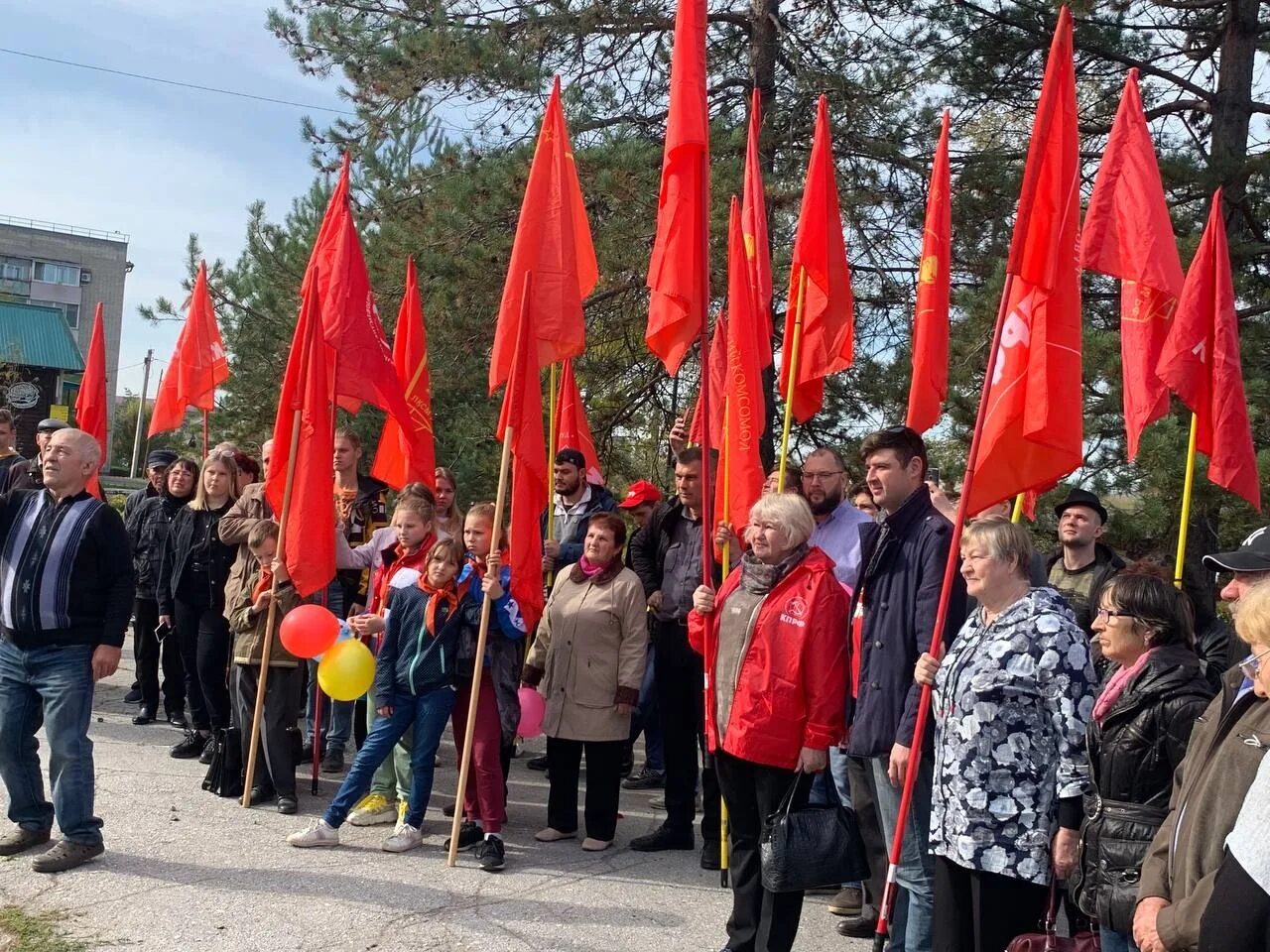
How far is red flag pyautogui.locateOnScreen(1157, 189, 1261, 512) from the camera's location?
21.8 ft

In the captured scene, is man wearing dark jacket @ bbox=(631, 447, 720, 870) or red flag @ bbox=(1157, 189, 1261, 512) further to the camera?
red flag @ bbox=(1157, 189, 1261, 512)

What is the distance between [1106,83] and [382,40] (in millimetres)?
6977

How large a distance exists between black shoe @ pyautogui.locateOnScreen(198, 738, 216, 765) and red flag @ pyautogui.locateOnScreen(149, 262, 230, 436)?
3.89 meters

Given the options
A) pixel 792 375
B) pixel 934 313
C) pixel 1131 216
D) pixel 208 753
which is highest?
pixel 1131 216

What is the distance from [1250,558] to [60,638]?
4.90 metres

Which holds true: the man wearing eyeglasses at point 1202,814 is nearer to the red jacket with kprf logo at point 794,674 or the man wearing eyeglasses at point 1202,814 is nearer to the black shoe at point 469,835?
the red jacket with kprf logo at point 794,674

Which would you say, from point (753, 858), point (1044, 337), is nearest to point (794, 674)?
point (753, 858)

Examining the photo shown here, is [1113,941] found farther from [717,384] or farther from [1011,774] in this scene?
[717,384]

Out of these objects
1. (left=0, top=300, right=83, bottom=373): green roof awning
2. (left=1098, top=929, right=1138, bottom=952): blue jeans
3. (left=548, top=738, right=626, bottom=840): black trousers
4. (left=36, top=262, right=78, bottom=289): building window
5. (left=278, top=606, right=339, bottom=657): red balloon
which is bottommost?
(left=548, top=738, right=626, bottom=840): black trousers

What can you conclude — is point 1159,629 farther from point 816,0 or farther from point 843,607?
point 816,0

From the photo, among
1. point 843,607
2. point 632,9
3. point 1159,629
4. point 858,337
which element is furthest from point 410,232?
point 1159,629

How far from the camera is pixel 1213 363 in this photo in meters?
6.64

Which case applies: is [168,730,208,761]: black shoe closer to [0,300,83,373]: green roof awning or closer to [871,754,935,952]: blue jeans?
[871,754,935,952]: blue jeans

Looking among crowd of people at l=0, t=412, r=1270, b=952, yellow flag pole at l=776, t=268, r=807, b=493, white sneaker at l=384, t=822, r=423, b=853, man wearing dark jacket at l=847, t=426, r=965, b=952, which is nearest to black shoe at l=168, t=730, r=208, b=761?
crowd of people at l=0, t=412, r=1270, b=952
